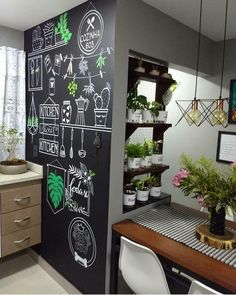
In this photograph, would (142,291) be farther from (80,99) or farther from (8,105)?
(8,105)

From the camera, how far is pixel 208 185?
1.51 meters

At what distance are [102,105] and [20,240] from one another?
151 cm

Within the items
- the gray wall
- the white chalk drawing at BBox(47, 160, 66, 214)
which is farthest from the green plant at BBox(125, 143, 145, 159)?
the gray wall

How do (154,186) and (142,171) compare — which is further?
(154,186)

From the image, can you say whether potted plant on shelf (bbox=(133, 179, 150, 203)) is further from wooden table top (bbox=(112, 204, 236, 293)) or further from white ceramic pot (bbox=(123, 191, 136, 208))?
wooden table top (bbox=(112, 204, 236, 293))

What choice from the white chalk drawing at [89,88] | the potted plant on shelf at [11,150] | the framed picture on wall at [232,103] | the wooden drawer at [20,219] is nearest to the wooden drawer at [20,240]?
the wooden drawer at [20,219]

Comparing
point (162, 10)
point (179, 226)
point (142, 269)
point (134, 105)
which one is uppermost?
point (162, 10)

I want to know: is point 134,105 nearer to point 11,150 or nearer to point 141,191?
point 141,191

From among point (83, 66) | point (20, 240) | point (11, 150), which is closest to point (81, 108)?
point (83, 66)

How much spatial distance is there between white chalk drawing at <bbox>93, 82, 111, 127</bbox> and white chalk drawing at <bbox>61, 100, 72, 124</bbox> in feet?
1.09

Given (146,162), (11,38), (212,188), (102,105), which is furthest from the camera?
(11,38)

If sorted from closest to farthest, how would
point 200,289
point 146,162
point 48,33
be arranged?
point 200,289
point 146,162
point 48,33

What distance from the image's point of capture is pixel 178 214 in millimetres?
1957

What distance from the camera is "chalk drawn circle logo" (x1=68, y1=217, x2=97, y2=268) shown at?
6.17 ft
